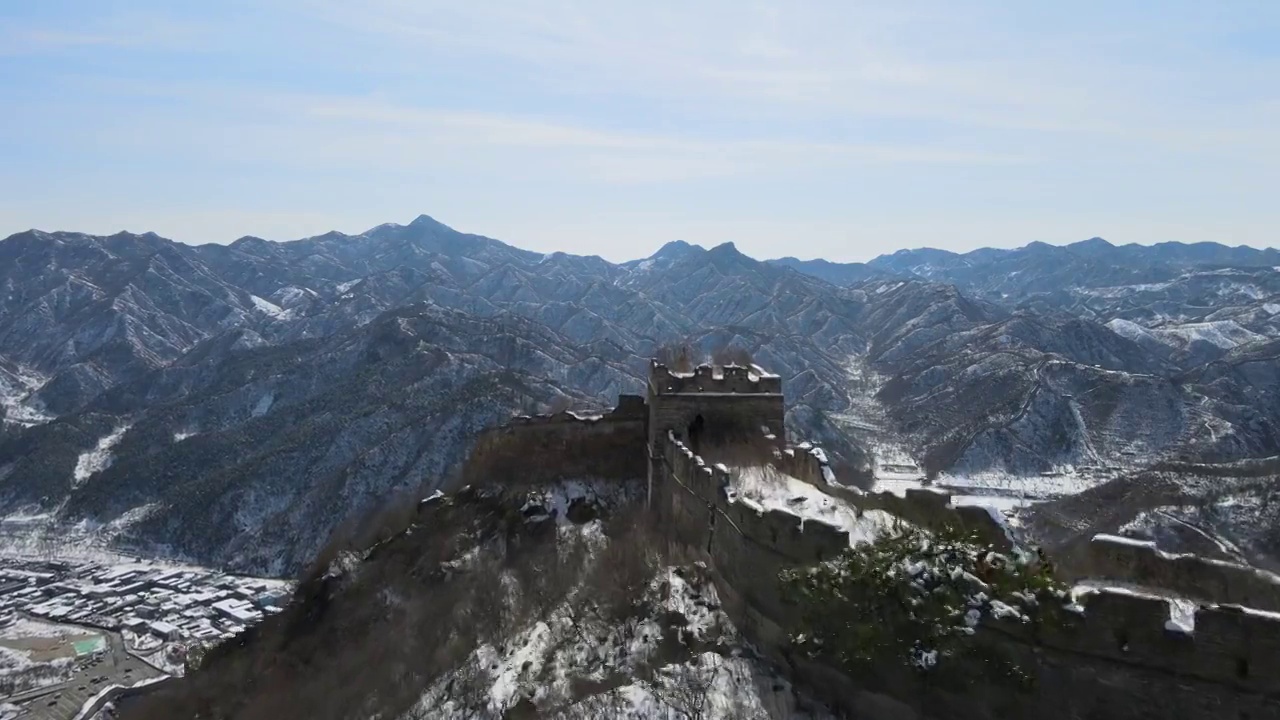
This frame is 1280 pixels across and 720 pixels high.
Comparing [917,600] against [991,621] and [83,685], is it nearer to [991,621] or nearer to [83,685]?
[991,621]

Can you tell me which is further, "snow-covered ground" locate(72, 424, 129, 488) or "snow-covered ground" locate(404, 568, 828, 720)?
"snow-covered ground" locate(72, 424, 129, 488)

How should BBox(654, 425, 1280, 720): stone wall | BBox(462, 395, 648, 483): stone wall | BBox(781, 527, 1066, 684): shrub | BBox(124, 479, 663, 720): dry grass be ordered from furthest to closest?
BBox(462, 395, 648, 483): stone wall, BBox(124, 479, 663, 720): dry grass, BBox(781, 527, 1066, 684): shrub, BBox(654, 425, 1280, 720): stone wall

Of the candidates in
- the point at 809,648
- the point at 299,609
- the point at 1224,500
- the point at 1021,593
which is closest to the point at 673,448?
the point at 809,648

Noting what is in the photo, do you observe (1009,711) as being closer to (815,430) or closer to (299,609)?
(299,609)

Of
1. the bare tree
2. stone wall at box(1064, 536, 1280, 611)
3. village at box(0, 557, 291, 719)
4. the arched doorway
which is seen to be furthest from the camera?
village at box(0, 557, 291, 719)

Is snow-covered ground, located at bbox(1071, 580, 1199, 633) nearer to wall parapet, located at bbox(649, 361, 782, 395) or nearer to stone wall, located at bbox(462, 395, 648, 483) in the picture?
wall parapet, located at bbox(649, 361, 782, 395)

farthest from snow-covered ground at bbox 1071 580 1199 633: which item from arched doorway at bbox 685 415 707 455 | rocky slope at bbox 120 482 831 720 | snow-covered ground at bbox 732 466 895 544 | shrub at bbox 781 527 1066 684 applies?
arched doorway at bbox 685 415 707 455

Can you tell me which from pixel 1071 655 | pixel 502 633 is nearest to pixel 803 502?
pixel 1071 655
